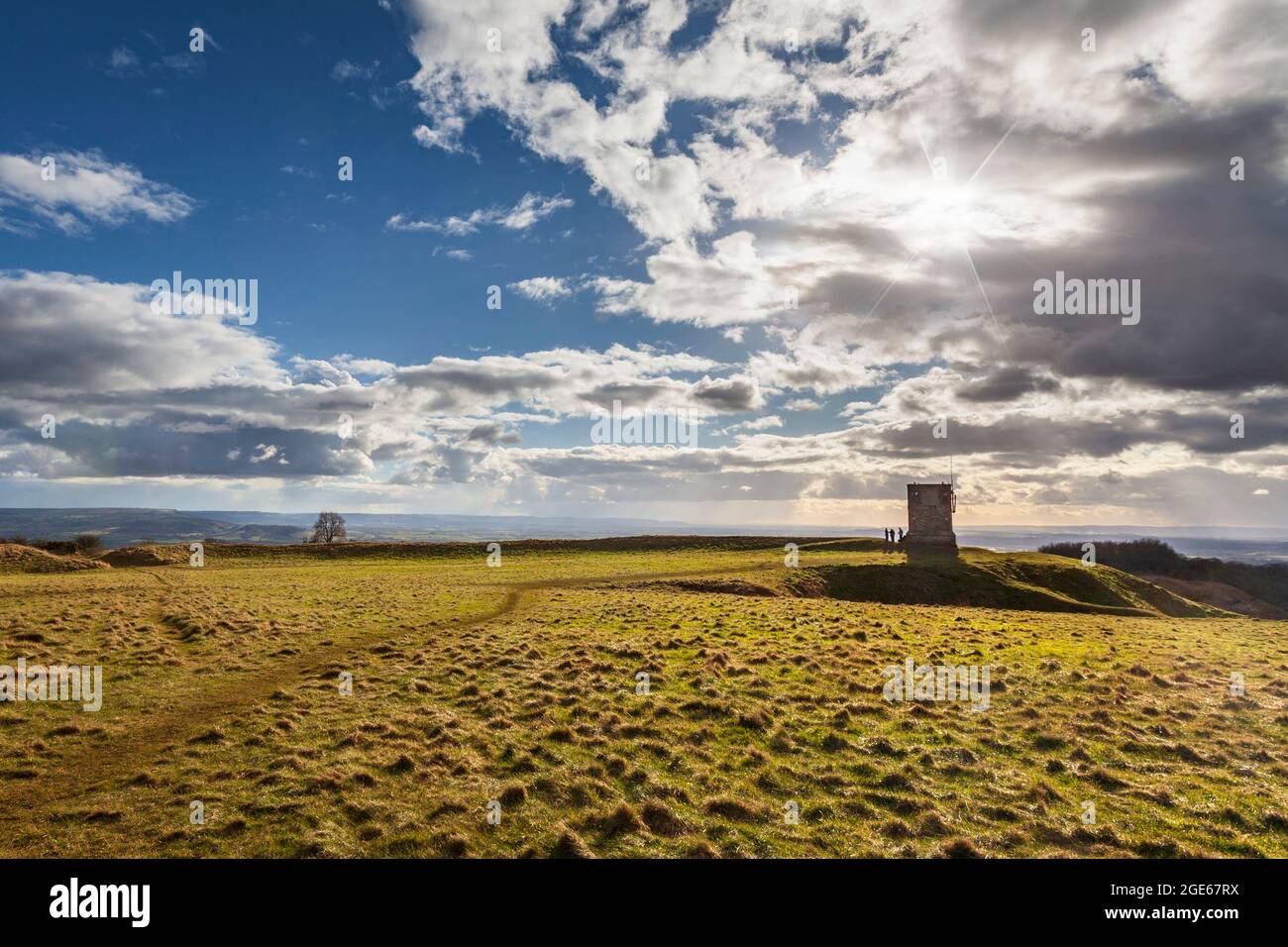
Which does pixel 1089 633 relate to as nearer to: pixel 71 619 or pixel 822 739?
pixel 822 739

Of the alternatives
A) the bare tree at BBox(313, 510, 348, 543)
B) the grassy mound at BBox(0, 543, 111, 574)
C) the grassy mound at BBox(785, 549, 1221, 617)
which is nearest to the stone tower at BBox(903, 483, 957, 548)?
the grassy mound at BBox(785, 549, 1221, 617)

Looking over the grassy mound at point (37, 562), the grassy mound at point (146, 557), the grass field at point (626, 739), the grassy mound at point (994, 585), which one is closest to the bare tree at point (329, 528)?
the grassy mound at point (146, 557)

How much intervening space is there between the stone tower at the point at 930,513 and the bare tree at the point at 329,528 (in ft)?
316

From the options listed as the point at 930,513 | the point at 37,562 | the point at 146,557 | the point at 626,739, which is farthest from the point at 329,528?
the point at 626,739

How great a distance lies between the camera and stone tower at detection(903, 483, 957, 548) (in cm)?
6347

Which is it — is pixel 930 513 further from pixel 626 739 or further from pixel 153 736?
pixel 153 736

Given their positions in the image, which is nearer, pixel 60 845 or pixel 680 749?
pixel 60 845

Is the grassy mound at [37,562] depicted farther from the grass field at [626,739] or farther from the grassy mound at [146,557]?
the grass field at [626,739]

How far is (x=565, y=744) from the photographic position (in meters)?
14.0

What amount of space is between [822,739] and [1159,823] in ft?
19.6

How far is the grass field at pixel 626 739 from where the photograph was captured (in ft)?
32.8
